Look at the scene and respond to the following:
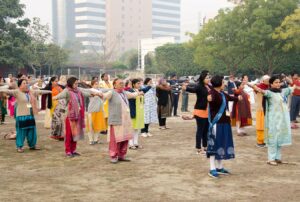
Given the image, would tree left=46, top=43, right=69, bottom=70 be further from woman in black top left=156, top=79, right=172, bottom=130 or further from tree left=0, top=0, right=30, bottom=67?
woman in black top left=156, top=79, right=172, bottom=130

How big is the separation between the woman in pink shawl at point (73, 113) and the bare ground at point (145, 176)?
1.31 feet

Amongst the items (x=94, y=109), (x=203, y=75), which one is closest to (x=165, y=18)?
(x=94, y=109)

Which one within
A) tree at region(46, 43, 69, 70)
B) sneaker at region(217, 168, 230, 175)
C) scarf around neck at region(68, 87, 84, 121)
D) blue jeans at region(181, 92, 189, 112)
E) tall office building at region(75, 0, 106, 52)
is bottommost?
sneaker at region(217, 168, 230, 175)

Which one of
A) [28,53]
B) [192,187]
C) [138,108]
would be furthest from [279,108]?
[28,53]

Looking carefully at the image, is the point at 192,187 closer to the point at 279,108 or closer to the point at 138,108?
the point at 279,108

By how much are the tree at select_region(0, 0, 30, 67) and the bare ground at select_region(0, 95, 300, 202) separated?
1123 inches

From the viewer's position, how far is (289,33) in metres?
27.1

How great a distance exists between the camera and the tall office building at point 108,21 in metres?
137

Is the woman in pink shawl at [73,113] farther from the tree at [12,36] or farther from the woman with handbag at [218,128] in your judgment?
the tree at [12,36]

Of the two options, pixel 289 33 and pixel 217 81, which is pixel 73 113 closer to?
pixel 217 81

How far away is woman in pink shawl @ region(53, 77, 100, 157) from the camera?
27.3 ft

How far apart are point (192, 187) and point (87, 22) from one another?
13583 centimetres

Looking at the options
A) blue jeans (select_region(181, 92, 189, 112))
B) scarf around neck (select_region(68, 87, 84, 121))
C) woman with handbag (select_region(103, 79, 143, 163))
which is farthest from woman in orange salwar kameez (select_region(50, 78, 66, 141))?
blue jeans (select_region(181, 92, 189, 112))

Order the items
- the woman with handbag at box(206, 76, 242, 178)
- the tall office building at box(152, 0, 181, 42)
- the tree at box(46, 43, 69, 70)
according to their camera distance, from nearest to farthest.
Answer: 1. the woman with handbag at box(206, 76, 242, 178)
2. the tree at box(46, 43, 69, 70)
3. the tall office building at box(152, 0, 181, 42)
